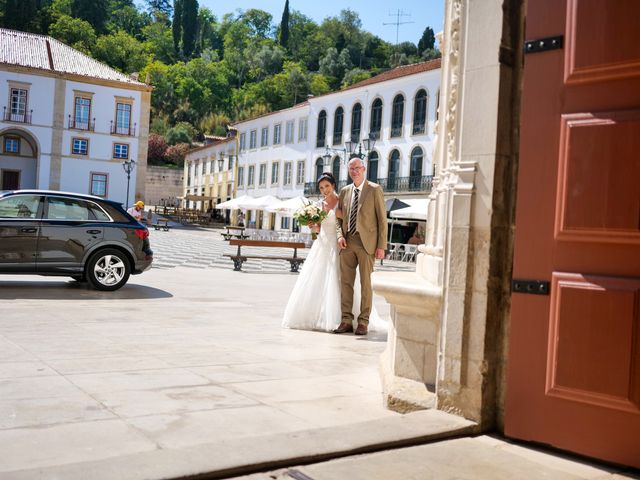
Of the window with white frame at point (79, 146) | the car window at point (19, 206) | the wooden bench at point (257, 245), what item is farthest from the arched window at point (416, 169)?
the car window at point (19, 206)

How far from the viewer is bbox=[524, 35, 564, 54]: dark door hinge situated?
3.55 m

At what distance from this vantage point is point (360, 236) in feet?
24.8

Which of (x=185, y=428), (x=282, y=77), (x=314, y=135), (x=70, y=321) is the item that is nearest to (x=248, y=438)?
(x=185, y=428)

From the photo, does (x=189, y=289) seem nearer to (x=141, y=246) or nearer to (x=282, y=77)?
(x=141, y=246)

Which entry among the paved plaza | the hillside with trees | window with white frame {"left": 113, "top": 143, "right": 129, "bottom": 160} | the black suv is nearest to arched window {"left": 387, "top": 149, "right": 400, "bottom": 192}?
window with white frame {"left": 113, "top": 143, "right": 129, "bottom": 160}

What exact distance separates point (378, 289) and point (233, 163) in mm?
63278

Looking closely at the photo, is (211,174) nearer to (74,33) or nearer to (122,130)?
(122,130)

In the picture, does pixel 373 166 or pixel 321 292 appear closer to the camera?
pixel 321 292

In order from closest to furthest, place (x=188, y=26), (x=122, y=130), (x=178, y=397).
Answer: (x=178, y=397), (x=122, y=130), (x=188, y=26)

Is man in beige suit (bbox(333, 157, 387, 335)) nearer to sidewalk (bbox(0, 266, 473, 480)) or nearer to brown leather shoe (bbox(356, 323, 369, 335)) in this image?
brown leather shoe (bbox(356, 323, 369, 335))

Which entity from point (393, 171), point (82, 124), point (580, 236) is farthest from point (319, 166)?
point (580, 236)

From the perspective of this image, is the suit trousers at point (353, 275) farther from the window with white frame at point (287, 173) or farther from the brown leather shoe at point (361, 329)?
the window with white frame at point (287, 173)

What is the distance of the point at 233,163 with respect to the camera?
219ft

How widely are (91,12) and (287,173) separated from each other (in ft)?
195
